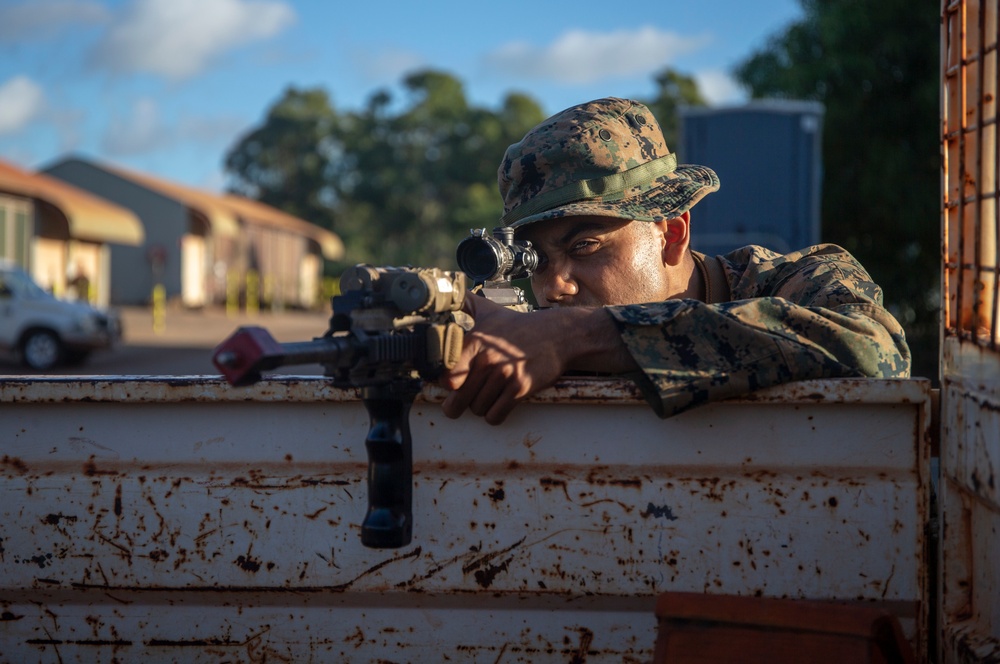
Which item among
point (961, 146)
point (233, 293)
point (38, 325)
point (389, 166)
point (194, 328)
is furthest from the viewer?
point (389, 166)

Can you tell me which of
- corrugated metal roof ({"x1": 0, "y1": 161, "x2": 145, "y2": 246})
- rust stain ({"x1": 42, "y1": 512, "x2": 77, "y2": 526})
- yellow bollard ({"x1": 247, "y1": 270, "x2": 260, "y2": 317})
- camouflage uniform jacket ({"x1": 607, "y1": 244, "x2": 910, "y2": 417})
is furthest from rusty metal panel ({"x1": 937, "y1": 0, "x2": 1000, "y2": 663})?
yellow bollard ({"x1": 247, "y1": 270, "x2": 260, "y2": 317})

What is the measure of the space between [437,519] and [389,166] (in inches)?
2490

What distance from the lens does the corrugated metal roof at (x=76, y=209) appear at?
27.2 m

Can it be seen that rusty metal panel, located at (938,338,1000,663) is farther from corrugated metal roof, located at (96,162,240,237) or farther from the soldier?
corrugated metal roof, located at (96,162,240,237)

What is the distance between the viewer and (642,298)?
127 inches

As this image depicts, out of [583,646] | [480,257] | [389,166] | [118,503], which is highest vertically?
[389,166]

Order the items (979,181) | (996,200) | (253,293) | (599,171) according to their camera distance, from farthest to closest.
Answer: (253,293) → (599,171) → (979,181) → (996,200)

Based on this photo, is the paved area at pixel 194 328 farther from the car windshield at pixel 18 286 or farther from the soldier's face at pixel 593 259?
the soldier's face at pixel 593 259

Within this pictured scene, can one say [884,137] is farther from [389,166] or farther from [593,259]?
[389,166]

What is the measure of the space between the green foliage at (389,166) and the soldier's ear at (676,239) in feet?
191

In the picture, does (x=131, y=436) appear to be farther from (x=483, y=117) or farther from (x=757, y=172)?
(x=483, y=117)

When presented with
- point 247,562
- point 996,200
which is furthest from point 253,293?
point 996,200

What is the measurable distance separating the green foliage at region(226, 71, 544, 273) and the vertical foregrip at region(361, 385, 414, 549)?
59312 millimetres

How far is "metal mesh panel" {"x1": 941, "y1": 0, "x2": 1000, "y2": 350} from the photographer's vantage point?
7.51 ft
